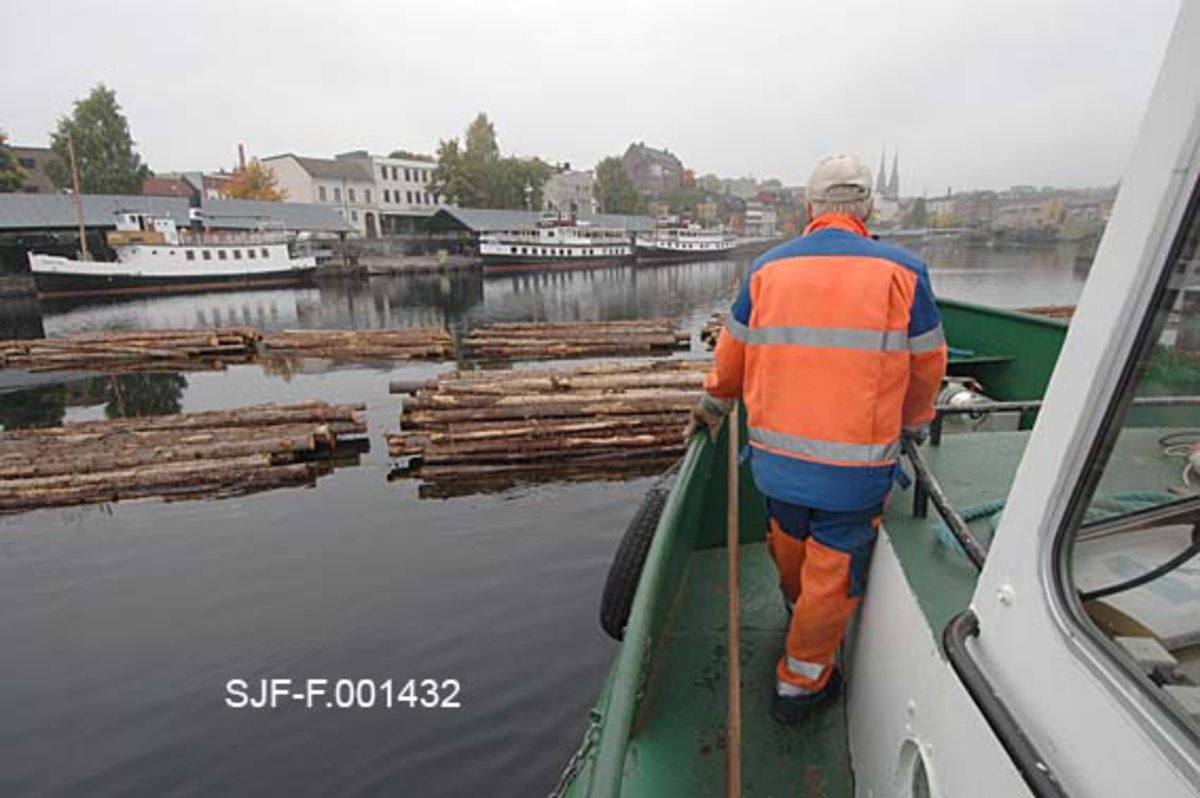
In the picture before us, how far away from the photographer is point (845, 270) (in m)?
2.06

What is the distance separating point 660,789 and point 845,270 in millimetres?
2055

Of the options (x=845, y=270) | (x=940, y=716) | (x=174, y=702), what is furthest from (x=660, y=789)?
(x=174, y=702)

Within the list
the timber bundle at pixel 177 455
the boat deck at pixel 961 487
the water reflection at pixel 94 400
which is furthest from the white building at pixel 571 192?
the boat deck at pixel 961 487

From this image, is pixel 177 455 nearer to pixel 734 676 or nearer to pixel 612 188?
pixel 734 676

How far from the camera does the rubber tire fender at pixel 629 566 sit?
3.56 m

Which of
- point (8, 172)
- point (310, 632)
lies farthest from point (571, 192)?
point (310, 632)

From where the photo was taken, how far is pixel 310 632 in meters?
5.71

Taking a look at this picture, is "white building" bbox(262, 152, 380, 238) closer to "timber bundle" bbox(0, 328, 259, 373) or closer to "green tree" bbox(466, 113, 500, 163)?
"green tree" bbox(466, 113, 500, 163)

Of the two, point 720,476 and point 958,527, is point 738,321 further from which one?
point 720,476

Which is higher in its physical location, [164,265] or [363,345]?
[363,345]

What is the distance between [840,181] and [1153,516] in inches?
59.1

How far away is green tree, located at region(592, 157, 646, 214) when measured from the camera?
307 feet

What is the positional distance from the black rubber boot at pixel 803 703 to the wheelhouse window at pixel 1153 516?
1.63 m

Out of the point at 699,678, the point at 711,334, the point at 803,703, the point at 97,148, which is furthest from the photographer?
the point at 97,148
